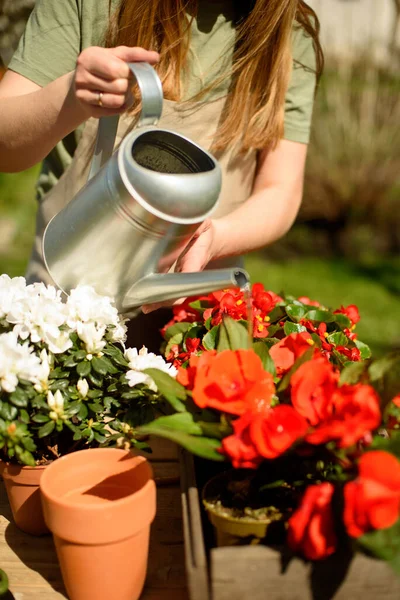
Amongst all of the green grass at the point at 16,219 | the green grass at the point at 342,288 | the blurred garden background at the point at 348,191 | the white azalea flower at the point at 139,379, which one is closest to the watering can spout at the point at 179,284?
the white azalea flower at the point at 139,379

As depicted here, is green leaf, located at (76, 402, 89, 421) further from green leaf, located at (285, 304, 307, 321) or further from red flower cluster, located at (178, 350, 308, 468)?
green leaf, located at (285, 304, 307, 321)

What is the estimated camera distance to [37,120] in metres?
1.07

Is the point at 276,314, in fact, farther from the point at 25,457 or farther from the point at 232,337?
the point at 25,457

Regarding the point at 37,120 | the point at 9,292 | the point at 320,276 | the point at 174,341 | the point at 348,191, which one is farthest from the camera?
the point at 348,191

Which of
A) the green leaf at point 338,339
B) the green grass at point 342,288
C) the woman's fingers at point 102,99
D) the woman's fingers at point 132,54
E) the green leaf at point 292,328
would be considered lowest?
the green grass at point 342,288

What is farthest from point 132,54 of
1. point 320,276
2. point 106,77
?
point 320,276

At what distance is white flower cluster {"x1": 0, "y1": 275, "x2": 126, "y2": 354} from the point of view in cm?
92

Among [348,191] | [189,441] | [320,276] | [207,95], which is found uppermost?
[207,95]

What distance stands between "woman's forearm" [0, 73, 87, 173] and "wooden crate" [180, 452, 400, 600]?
650mm

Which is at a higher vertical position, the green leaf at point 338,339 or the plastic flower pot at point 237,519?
the plastic flower pot at point 237,519

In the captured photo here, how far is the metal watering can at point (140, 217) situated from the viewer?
0.83 meters

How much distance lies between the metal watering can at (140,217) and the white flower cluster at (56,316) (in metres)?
0.04

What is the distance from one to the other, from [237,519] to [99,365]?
1.00 ft

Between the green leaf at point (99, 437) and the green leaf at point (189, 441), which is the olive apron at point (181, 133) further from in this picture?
the green leaf at point (189, 441)
